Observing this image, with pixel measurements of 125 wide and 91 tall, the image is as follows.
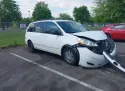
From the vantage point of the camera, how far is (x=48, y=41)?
787 centimetres

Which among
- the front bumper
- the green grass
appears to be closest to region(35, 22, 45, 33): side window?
the front bumper

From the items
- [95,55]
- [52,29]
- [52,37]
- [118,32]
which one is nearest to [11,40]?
[118,32]

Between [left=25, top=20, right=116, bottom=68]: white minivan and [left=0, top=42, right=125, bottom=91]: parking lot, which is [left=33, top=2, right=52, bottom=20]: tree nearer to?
[left=25, top=20, right=116, bottom=68]: white minivan

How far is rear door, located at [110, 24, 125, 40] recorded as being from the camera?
544 inches

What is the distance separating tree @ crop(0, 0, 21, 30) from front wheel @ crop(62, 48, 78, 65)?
7040 centimetres

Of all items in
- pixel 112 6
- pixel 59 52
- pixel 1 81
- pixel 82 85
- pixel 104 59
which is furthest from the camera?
pixel 112 6

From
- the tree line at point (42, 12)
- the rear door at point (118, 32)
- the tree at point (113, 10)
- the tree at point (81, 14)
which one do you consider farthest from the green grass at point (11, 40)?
the tree at point (81, 14)

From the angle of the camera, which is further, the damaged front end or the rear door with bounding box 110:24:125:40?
the rear door with bounding box 110:24:125:40

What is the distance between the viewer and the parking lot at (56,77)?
481 cm

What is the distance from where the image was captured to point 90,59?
241 inches

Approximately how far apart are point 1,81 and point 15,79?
40cm

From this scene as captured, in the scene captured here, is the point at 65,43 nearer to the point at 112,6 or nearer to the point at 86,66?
the point at 86,66

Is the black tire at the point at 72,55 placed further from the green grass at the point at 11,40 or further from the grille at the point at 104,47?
the green grass at the point at 11,40

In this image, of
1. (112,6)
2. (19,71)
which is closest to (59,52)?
(19,71)
